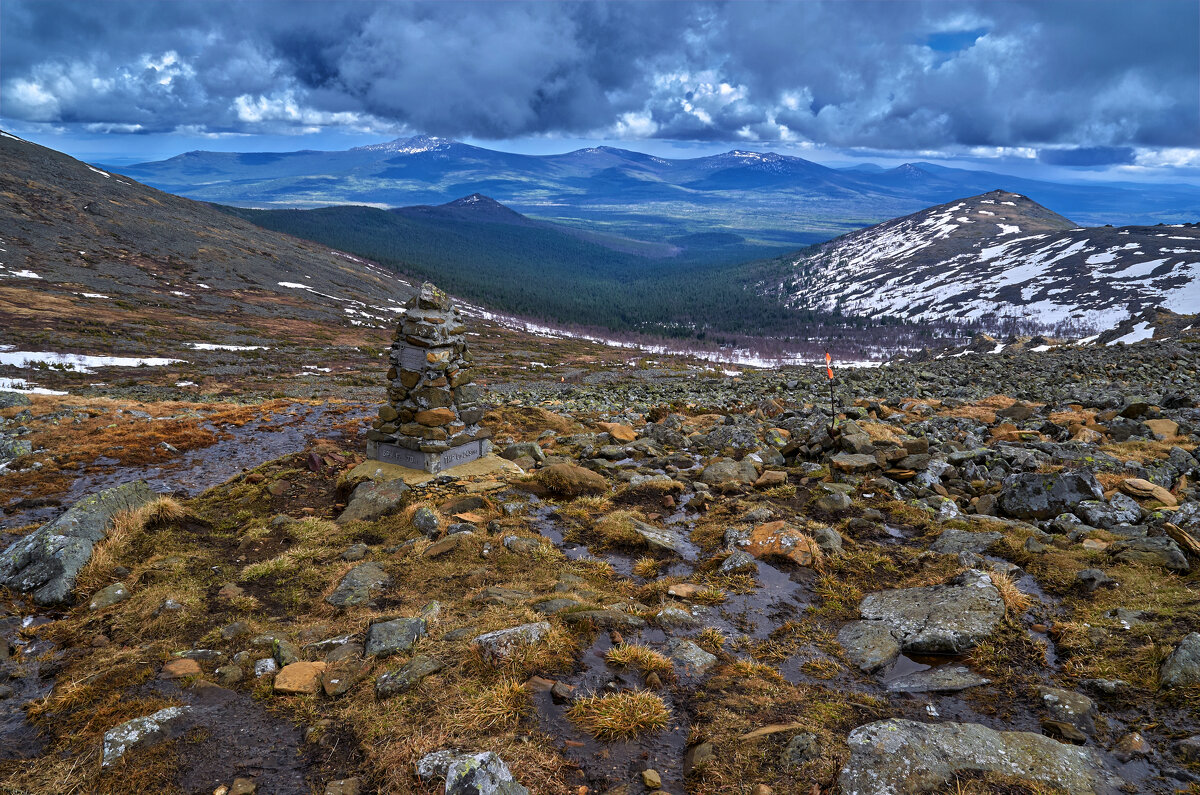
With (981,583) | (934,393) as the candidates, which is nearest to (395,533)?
(981,583)

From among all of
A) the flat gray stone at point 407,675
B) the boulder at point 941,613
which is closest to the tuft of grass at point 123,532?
the flat gray stone at point 407,675

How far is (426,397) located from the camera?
47.2 feet

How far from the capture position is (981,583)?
7852 mm

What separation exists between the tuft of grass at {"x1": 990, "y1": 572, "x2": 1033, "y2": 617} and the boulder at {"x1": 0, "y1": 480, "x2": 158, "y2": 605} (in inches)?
517

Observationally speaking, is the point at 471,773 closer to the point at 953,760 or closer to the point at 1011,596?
the point at 953,760

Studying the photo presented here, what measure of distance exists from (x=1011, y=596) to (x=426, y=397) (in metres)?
12.2

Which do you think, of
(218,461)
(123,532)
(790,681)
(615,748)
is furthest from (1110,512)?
(218,461)

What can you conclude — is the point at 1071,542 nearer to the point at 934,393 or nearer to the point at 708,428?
the point at 708,428

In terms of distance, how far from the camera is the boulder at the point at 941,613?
6871 mm

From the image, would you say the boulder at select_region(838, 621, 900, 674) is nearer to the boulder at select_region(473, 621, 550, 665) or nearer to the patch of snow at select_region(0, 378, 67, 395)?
the boulder at select_region(473, 621, 550, 665)

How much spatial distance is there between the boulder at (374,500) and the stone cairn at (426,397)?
4.57ft

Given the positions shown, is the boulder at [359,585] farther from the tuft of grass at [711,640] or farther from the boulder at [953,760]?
the boulder at [953,760]

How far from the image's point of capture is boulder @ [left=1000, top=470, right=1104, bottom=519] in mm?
10680

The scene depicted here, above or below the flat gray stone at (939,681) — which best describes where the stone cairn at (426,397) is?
above
